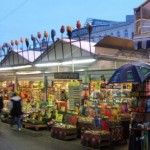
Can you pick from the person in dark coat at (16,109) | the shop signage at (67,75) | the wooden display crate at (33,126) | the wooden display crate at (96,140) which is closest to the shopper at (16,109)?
the person in dark coat at (16,109)

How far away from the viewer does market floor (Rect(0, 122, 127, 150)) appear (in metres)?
10.4

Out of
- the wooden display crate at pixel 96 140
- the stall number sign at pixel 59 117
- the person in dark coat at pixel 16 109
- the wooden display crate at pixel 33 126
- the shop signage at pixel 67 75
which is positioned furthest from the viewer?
the person in dark coat at pixel 16 109

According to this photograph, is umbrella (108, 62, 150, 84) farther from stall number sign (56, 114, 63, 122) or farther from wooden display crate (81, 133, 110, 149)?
stall number sign (56, 114, 63, 122)

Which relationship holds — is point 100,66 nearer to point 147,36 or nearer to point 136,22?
Answer: point 136,22

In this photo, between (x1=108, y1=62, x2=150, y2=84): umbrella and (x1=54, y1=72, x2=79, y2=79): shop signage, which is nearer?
(x1=108, y1=62, x2=150, y2=84): umbrella

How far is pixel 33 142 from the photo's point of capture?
11.5m

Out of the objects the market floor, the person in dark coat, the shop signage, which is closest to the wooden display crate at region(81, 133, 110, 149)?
the market floor

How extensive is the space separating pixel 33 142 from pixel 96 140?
2.50 meters

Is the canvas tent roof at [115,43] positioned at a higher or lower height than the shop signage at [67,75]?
higher

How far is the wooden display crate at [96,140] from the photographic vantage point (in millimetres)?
10094

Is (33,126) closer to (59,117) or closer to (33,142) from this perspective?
(59,117)

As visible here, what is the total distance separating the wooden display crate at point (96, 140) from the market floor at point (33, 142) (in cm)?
18

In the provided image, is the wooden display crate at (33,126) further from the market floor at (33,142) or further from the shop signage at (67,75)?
the shop signage at (67,75)

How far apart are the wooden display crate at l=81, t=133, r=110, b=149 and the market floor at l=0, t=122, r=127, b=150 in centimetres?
18
